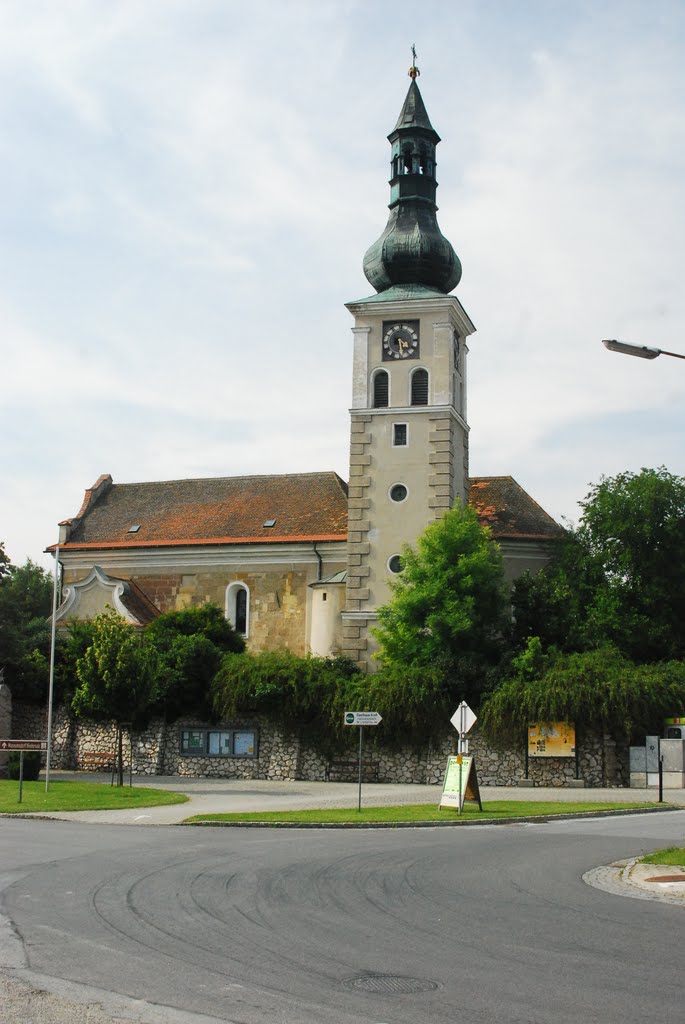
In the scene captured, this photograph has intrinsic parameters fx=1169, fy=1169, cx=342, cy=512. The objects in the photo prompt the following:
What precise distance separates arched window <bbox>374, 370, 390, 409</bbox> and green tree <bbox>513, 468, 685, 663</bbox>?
30.9 feet

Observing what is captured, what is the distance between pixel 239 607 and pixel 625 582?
1686 centimetres

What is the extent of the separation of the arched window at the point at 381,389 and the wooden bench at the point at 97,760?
17.4m

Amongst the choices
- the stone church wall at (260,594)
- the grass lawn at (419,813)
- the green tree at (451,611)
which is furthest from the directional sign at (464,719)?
the stone church wall at (260,594)


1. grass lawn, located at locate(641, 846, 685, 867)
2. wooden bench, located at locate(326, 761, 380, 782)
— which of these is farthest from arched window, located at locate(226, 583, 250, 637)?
grass lawn, located at locate(641, 846, 685, 867)

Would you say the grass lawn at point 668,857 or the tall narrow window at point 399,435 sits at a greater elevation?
the tall narrow window at point 399,435

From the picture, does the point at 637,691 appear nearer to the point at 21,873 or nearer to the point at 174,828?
the point at 174,828

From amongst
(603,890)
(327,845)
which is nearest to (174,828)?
(327,845)

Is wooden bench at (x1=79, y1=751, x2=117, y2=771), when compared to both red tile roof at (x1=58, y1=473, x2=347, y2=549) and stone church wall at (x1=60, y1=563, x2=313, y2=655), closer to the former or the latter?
stone church wall at (x1=60, y1=563, x2=313, y2=655)

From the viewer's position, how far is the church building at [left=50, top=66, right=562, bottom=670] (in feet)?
153

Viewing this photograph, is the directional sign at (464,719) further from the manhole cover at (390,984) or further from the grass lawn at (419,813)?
the manhole cover at (390,984)

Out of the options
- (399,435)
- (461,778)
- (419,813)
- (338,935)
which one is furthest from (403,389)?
(338,935)

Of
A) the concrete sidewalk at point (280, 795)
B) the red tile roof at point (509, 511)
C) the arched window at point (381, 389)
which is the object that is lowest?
the concrete sidewalk at point (280, 795)

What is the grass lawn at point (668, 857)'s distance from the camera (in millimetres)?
16678

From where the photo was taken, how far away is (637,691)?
3703cm
